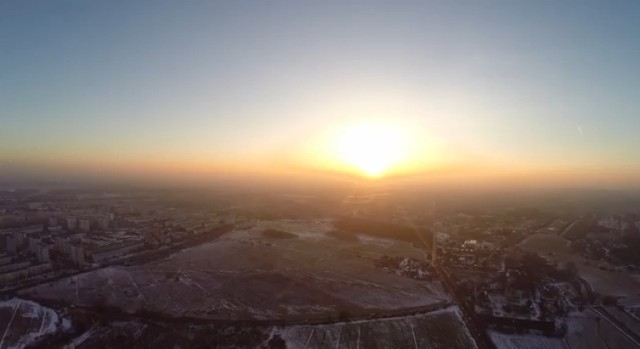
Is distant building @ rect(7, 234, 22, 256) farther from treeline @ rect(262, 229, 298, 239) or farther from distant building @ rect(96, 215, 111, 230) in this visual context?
treeline @ rect(262, 229, 298, 239)

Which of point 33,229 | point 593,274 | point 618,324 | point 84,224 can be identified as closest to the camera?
point 618,324

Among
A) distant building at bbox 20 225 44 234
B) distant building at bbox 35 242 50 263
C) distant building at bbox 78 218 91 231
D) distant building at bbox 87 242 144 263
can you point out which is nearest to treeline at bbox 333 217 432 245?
distant building at bbox 87 242 144 263

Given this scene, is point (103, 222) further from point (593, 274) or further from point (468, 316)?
point (593, 274)

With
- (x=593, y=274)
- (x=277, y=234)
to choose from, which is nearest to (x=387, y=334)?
(x=593, y=274)

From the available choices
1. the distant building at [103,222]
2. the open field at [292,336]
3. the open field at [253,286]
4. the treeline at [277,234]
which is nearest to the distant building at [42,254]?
the open field at [253,286]

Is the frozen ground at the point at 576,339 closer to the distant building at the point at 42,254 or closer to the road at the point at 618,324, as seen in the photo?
the road at the point at 618,324
